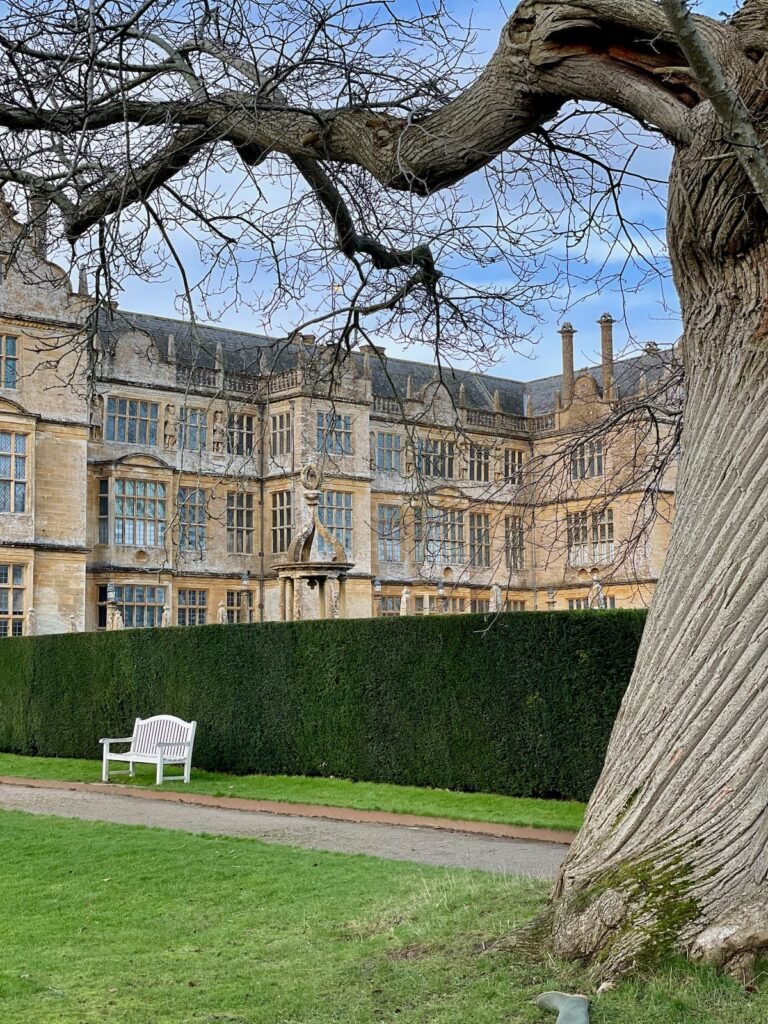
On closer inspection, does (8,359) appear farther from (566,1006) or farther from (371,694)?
(566,1006)

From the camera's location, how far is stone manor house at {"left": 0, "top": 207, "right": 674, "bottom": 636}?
97.7ft

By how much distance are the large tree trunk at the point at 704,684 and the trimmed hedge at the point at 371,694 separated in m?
7.90

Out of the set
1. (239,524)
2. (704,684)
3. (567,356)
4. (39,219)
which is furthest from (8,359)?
(704,684)

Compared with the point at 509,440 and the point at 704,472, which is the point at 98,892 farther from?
the point at 509,440

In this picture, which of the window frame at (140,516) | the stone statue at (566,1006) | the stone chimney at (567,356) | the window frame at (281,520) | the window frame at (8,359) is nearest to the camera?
the stone statue at (566,1006)

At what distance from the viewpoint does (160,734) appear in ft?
56.3

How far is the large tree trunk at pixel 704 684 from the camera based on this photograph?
4.84 metres

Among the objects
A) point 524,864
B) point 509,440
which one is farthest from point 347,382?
point 524,864

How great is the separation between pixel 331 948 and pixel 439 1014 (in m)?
1.48

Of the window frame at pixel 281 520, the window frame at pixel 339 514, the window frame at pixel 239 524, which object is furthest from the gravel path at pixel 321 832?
the window frame at pixel 339 514

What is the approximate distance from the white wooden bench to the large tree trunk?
1143cm

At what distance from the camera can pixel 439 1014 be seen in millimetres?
4742

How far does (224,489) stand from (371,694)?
2119cm

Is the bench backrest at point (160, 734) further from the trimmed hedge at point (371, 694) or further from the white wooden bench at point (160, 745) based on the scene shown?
the trimmed hedge at point (371, 694)
